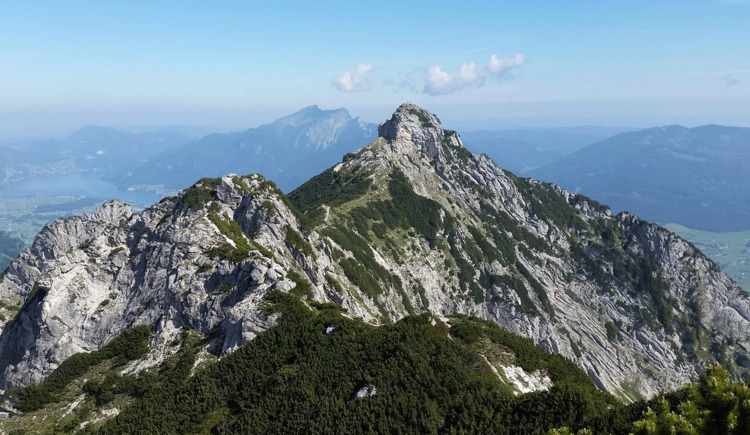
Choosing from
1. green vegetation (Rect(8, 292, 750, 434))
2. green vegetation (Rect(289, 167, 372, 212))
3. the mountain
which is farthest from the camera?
green vegetation (Rect(289, 167, 372, 212))

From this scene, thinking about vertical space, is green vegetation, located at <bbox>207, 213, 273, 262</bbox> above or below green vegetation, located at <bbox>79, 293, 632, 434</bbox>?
above

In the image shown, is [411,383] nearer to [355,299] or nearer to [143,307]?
[143,307]

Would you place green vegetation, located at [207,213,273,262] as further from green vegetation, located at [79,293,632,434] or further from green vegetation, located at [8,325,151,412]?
green vegetation, located at [79,293,632,434]

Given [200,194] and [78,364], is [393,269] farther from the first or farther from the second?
[78,364]

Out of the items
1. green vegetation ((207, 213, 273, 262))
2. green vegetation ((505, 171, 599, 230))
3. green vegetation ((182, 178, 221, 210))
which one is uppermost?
green vegetation ((182, 178, 221, 210))

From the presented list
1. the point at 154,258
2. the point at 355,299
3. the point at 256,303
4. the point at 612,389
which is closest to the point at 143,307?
the point at 154,258

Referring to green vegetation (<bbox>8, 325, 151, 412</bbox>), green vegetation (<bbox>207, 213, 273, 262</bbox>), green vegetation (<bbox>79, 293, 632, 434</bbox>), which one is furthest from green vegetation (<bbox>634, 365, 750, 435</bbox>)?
green vegetation (<bbox>8, 325, 151, 412</bbox>)

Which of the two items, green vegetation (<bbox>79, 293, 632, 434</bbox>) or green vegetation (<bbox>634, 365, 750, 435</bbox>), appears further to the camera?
green vegetation (<bbox>79, 293, 632, 434</bbox>)

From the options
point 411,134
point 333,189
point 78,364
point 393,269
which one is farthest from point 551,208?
point 78,364
